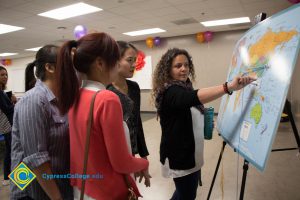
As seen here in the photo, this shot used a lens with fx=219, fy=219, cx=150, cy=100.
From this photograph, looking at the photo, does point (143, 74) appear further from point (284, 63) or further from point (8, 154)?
point (284, 63)

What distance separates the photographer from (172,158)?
1419 millimetres

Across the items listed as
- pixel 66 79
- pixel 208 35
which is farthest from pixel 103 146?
pixel 208 35

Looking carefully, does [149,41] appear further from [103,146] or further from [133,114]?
[103,146]

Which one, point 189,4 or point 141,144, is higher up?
point 189,4

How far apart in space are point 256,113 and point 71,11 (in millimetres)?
4053

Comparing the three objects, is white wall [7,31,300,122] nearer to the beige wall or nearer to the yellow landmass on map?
the beige wall

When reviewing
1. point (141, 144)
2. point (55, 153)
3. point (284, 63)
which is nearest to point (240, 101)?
point (284, 63)

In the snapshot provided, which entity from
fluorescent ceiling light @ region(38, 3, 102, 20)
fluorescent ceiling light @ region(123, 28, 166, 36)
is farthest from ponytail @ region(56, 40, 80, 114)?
fluorescent ceiling light @ region(123, 28, 166, 36)

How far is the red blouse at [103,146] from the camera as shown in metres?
0.73

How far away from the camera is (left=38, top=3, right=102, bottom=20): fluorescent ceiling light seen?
3885mm

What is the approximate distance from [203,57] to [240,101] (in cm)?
614

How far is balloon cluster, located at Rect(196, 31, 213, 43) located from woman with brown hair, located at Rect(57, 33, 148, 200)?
251 inches

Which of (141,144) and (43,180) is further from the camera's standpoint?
(141,144)
